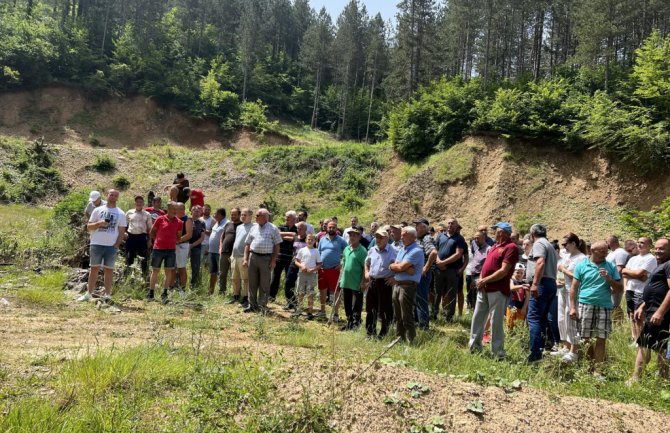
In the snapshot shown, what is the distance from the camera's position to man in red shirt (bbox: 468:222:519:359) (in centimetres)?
582

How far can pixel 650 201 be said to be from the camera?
20250mm

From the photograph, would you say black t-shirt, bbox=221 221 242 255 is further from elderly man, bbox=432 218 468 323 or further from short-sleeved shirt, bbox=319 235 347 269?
elderly man, bbox=432 218 468 323

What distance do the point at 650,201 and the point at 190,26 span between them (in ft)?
178

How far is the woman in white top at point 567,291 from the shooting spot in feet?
20.5

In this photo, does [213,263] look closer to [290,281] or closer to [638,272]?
[290,281]

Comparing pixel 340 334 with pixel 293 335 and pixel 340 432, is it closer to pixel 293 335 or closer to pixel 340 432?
pixel 293 335

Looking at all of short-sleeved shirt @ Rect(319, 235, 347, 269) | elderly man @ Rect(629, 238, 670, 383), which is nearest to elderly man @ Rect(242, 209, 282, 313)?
short-sleeved shirt @ Rect(319, 235, 347, 269)

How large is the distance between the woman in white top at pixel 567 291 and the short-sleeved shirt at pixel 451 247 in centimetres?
182

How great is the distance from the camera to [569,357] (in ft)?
17.1

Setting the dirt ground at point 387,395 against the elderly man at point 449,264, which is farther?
the elderly man at point 449,264

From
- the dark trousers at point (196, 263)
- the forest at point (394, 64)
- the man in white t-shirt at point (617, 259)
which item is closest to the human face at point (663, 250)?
the man in white t-shirt at point (617, 259)

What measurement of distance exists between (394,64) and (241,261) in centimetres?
4027

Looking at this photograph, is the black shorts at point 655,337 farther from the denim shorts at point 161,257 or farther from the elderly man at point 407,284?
the denim shorts at point 161,257

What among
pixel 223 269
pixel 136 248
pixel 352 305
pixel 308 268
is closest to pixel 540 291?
pixel 352 305
